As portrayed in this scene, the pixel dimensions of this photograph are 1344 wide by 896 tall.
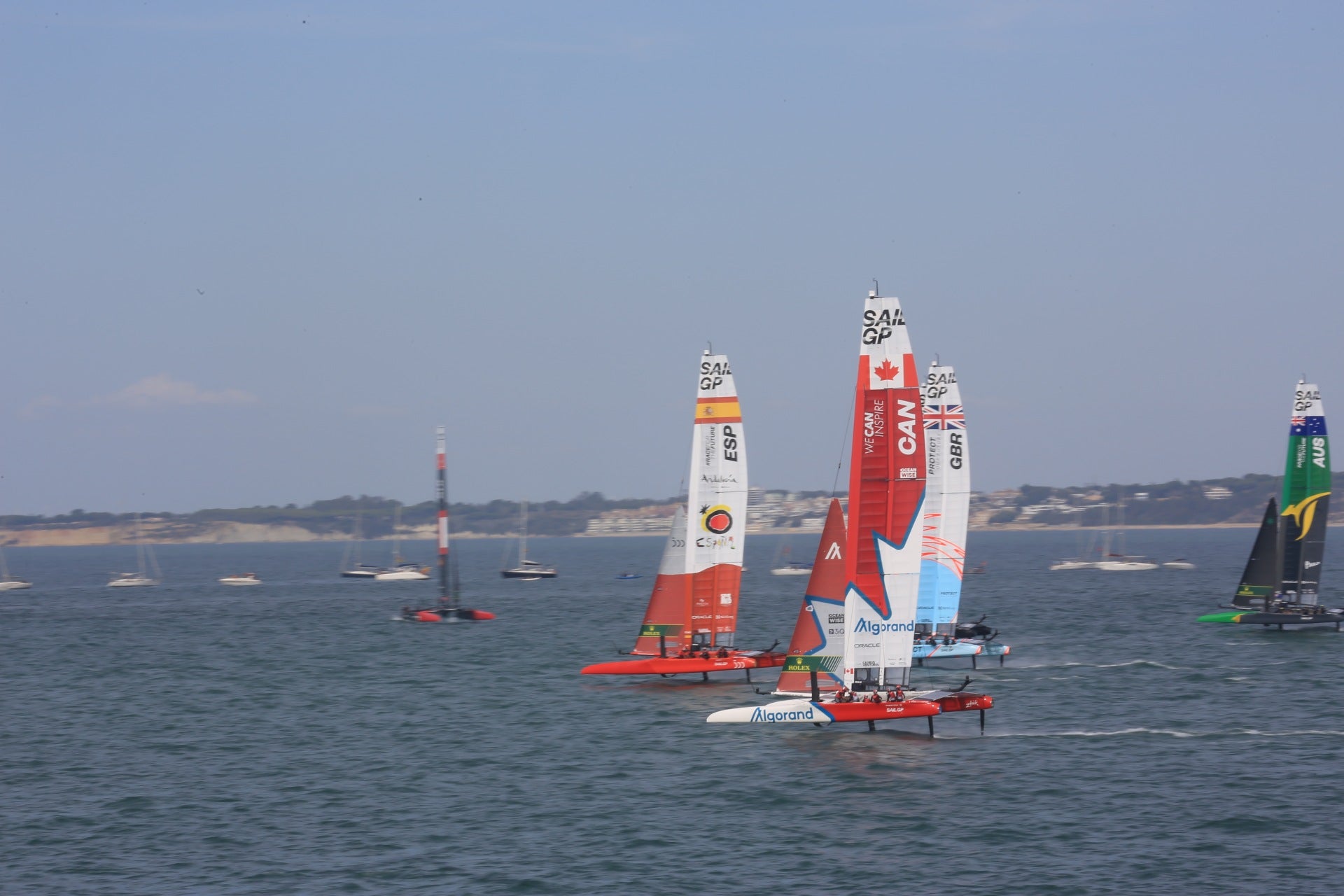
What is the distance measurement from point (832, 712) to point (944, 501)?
65.5 feet

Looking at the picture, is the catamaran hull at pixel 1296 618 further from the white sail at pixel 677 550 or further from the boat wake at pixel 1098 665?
the white sail at pixel 677 550

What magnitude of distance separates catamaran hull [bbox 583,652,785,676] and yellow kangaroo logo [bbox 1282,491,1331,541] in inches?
1161

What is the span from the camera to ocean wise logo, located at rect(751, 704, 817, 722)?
33.8 m

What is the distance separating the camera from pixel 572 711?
143ft

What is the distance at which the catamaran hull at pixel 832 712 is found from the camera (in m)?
33.0

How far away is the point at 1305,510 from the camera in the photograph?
61.9m

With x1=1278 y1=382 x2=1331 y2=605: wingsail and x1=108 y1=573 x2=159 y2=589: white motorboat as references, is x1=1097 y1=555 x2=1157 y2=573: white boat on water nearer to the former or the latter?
x1=1278 y1=382 x2=1331 y2=605: wingsail

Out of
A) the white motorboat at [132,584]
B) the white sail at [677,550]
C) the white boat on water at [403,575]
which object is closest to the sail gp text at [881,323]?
the white sail at [677,550]

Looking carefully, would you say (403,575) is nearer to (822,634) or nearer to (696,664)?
(696,664)

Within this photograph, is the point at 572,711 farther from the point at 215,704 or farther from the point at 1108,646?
the point at 1108,646

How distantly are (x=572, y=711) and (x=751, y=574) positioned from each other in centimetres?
11934

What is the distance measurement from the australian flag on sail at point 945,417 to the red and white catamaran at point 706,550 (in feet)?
30.0

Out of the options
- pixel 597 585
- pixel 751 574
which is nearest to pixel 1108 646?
pixel 597 585

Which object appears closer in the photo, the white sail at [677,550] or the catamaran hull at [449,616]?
the white sail at [677,550]
